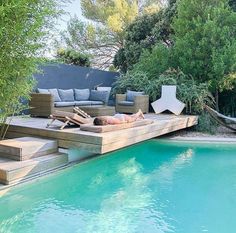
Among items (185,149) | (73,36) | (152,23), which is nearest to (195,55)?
(185,149)

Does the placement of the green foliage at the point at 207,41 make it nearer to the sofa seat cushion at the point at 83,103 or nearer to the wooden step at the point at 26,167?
the sofa seat cushion at the point at 83,103

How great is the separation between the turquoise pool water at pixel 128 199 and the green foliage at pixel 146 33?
8337 mm

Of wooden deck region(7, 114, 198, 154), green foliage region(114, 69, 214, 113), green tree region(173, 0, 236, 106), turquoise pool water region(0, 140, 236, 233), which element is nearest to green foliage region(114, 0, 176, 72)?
green tree region(173, 0, 236, 106)

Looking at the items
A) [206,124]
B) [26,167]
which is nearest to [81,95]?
[206,124]

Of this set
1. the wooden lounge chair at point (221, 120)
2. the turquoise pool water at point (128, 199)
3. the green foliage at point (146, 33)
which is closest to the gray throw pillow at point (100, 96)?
the wooden lounge chair at point (221, 120)

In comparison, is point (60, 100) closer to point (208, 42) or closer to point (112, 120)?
point (112, 120)

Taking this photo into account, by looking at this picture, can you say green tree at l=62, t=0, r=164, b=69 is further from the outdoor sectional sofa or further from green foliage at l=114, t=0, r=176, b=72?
the outdoor sectional sofa

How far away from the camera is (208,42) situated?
905 centimetres

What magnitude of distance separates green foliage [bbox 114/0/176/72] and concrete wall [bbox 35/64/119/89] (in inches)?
78.8

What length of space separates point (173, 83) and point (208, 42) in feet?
5.05

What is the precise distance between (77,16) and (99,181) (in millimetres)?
15237

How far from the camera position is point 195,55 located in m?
9.23

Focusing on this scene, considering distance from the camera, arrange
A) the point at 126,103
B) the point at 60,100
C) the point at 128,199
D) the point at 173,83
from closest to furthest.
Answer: the point at 128,199 < the point at 60,100 < the point at 126,103 < the point at 173,83

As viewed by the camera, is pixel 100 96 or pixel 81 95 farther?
pixel 100 96
